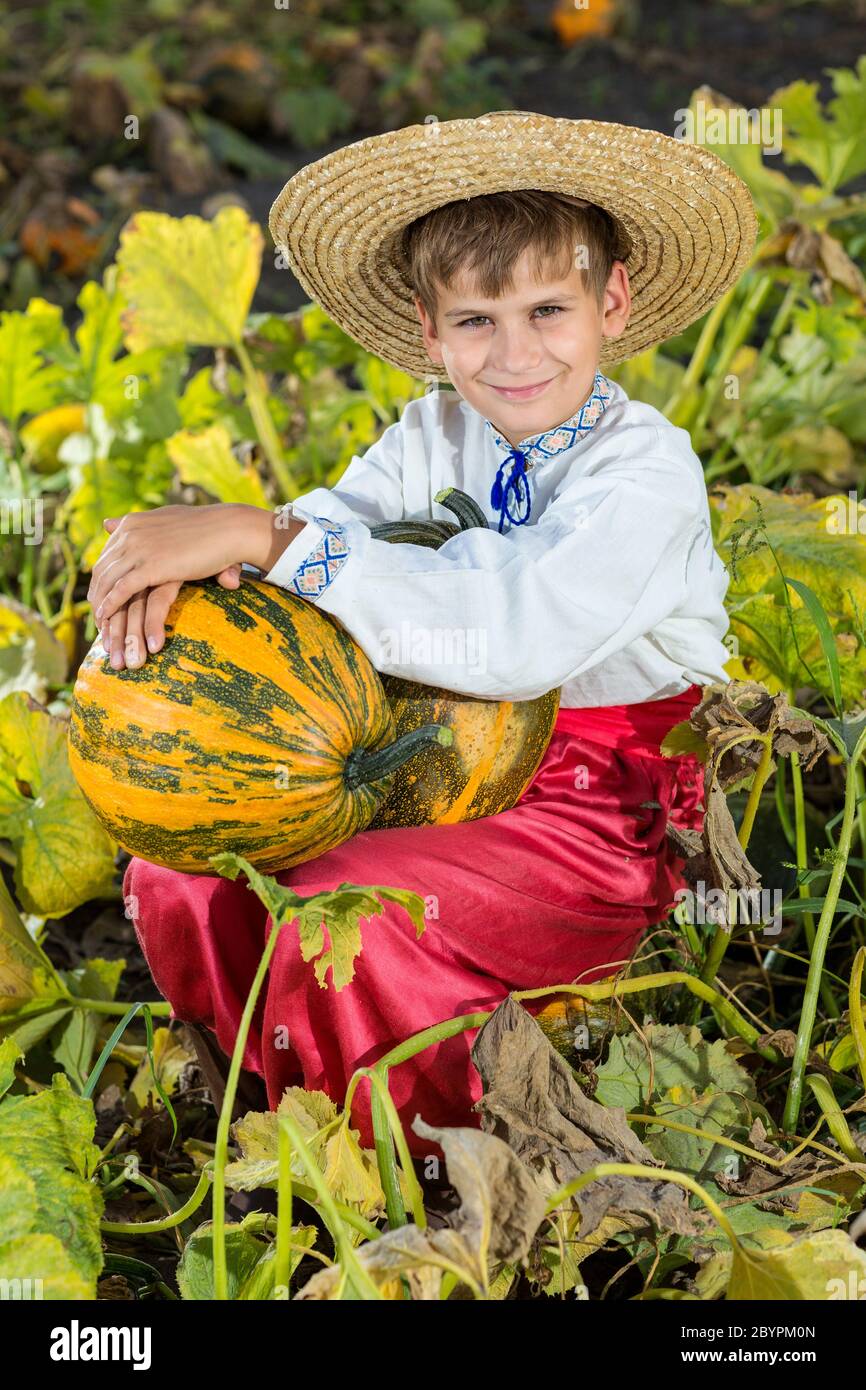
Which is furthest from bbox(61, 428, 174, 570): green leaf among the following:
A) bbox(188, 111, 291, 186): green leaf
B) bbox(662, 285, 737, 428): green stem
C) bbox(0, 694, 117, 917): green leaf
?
bbox(188, 111, 291, 186): green leaf

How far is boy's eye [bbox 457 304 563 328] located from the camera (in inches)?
75.4

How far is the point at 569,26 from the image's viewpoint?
7.45 metres

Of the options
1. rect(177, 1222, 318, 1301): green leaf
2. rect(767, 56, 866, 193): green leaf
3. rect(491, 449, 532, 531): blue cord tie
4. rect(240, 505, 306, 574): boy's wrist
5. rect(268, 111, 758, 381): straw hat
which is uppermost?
rect(767, 56, 866, 193): green leaf

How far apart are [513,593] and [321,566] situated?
0.76 feet

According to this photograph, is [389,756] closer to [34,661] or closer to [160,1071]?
[160,1071]

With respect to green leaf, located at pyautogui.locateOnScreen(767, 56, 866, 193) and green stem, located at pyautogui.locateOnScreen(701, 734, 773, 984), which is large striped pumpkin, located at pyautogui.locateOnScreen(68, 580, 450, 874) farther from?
green leaf, located at pyautogui.locateOnScreen(767, 56, 866, 193)

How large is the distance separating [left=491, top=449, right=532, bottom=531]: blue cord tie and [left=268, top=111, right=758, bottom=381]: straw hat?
1.18 feet

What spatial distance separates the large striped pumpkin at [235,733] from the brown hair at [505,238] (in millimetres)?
511

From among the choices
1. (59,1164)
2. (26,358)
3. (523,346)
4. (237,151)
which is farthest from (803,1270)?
(237,151)

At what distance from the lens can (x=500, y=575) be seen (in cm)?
174

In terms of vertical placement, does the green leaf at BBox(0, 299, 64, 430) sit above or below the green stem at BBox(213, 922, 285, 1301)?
above

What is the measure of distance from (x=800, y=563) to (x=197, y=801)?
3.78 ft

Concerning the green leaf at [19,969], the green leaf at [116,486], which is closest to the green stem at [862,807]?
the green leaf at [19,969]

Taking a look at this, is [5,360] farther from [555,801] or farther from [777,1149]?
[777,1149]
